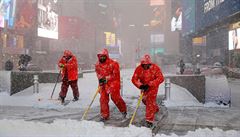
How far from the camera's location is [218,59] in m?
55.4

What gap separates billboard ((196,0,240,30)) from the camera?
38787 mm

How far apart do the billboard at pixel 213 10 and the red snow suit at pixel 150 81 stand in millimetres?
29982

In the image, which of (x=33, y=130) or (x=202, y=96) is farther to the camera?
(x=202, y=96)

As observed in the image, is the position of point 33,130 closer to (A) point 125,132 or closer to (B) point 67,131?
(B) point 67,131

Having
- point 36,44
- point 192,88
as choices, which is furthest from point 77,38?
point 192,88

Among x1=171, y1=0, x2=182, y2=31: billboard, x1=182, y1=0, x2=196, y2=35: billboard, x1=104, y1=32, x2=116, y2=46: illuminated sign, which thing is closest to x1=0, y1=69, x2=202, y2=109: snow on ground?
x1=182, y1=0, x2=196, y2=35: billboard

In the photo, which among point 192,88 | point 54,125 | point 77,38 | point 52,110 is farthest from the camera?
point 77,38

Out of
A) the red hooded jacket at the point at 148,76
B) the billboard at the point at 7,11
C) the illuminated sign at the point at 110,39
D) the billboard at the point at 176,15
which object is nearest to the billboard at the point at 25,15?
the billboard at the point at 7,11

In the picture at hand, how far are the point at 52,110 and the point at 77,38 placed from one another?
4043 inches

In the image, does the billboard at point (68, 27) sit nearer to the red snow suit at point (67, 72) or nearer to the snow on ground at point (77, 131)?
the red snow suit at point (67, 72)

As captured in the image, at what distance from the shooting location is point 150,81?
900 centimetres

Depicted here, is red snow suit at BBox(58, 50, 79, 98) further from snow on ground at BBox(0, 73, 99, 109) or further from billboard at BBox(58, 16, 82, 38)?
billboard at BBox(58, 16, 82, 38)

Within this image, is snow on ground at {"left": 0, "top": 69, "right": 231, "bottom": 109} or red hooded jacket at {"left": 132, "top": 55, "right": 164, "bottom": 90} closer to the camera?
red hooded jacket at {"left": 132, "top": 55, "right": 164, "bottom": 90}

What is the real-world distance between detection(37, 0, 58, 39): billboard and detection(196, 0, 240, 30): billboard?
87.0 feet
